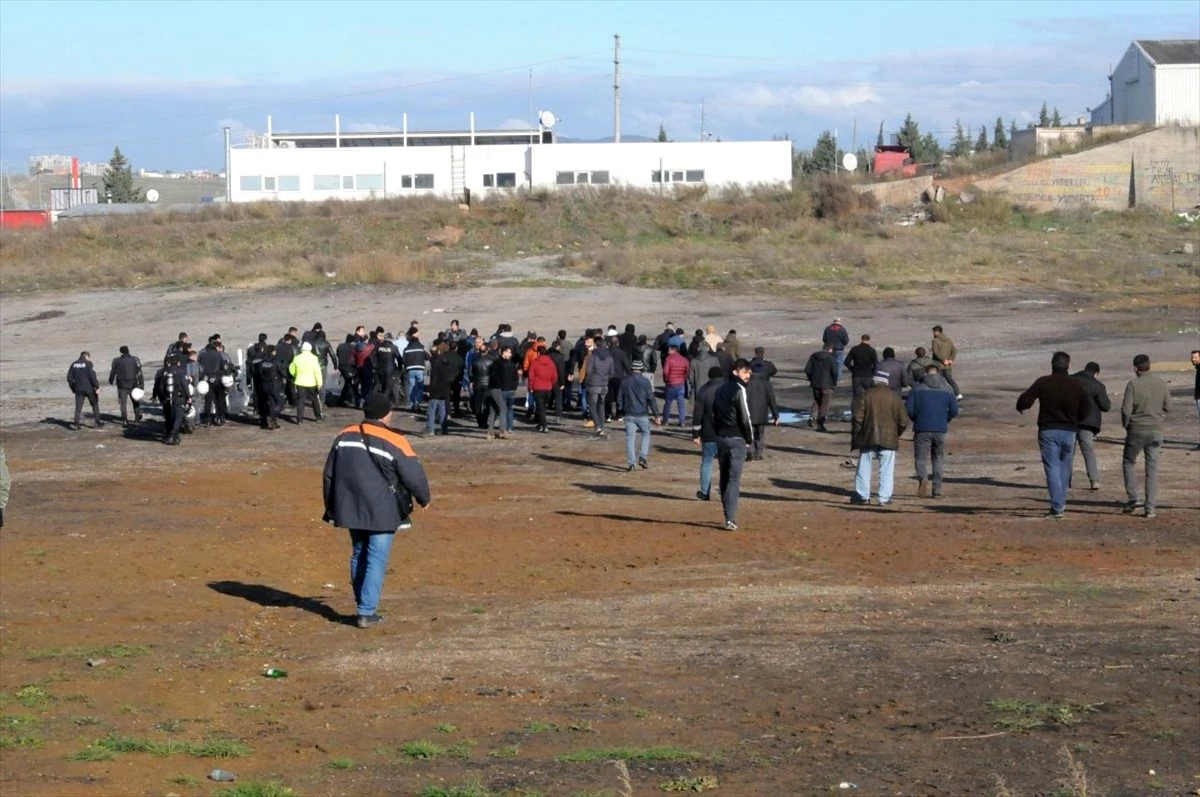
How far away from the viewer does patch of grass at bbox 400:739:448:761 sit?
28.0 ft

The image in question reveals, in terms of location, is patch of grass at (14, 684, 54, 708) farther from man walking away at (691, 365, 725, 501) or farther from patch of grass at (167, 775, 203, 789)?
man walking away at (691, 365, 725, 501)

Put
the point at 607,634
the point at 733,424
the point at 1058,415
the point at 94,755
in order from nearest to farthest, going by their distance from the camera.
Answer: the point at 94,755 → the point at 607,634 → the point at 733,424 → the point at 1058,415

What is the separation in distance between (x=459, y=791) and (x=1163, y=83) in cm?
7060

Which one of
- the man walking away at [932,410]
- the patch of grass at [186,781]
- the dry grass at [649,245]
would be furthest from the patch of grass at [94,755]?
the dry grass at [649,245]

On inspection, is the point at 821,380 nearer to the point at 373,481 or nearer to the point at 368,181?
the point at 373,481

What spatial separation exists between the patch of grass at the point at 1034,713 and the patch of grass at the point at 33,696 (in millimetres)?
5888

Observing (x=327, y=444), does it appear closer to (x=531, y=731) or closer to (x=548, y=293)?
(x=531, y=731)

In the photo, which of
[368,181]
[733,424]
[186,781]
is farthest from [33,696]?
[368,181]

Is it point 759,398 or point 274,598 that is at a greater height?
point 759,398

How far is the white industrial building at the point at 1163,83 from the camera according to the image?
232ft

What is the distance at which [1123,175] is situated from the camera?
2542 inches

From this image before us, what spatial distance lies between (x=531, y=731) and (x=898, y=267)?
44796mm

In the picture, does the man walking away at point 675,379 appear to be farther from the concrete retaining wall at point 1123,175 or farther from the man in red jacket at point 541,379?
the concrete retaining wall at point 1123,175

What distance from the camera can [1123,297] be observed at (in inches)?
1853
